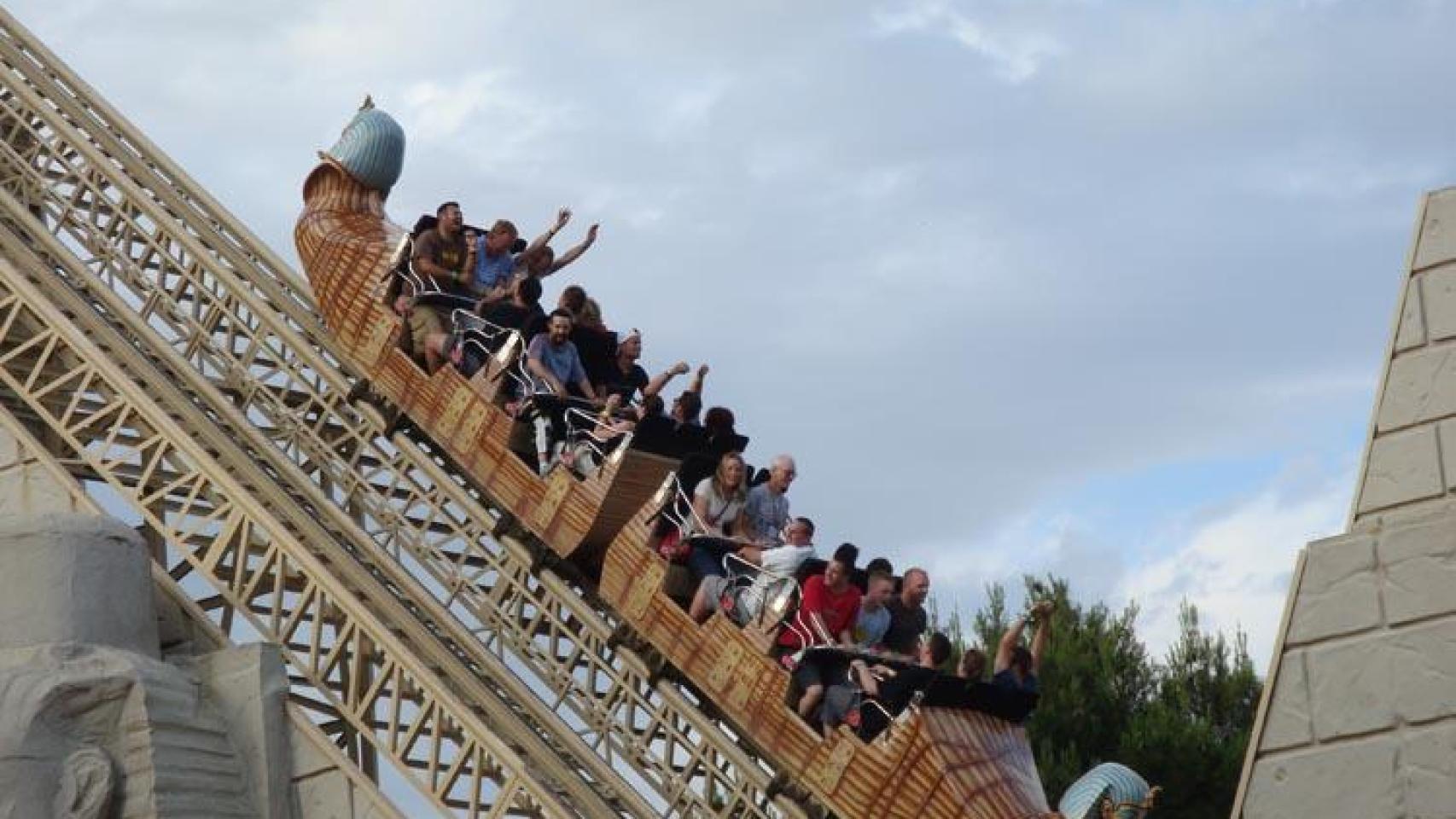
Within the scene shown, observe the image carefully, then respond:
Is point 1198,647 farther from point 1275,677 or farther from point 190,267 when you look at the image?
point 1275,677

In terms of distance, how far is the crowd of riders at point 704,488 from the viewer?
45.3 feet

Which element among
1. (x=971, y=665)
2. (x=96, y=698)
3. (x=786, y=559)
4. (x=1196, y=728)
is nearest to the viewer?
(x=96, y=698)

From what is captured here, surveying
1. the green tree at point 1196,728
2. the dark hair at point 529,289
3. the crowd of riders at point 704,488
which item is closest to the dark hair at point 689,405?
the crowd of riders at point 704,488

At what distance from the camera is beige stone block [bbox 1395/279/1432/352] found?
516 cm

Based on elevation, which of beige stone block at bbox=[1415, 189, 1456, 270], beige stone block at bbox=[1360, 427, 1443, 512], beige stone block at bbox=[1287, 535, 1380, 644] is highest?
beige stone block at bbox=[1415, 189, 1456, 270]

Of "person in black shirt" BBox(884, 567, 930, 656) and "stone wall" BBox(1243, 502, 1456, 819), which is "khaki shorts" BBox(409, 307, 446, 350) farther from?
"stone wall" BBox(1243, 502, 1456, 819)

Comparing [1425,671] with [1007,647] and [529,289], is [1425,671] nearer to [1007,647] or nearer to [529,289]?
[1007,647]

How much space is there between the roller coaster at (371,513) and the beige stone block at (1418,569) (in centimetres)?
748

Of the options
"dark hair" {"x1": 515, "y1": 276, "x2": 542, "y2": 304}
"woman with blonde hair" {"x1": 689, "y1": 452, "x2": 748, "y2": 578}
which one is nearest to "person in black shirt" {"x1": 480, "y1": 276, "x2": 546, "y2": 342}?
"dark hair" {"x1": 515, "y1": 276, "x2": 542, "y2": 304}

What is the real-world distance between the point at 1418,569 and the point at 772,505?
34.2 ft

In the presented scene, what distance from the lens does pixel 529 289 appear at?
17.2m

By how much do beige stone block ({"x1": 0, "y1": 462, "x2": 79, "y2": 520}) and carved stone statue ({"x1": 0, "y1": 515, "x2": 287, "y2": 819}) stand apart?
72 cm

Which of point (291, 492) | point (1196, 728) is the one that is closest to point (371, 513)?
point (291, 492)

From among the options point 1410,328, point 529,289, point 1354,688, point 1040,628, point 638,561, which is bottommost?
point 1354,688
